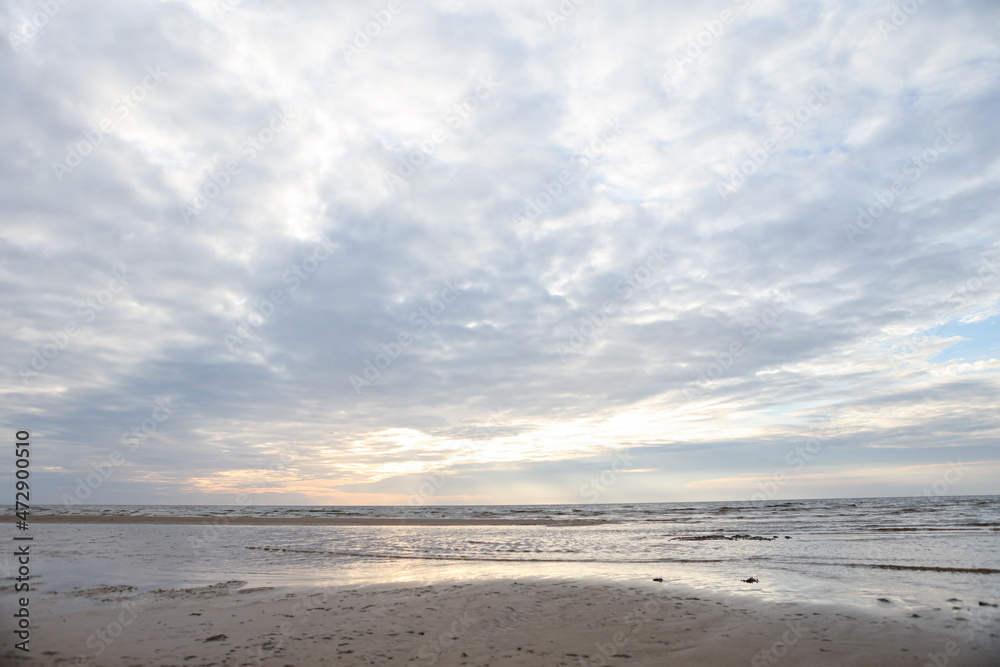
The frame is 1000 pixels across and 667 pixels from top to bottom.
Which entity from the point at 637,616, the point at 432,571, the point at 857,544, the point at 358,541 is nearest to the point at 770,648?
the point at 637,616

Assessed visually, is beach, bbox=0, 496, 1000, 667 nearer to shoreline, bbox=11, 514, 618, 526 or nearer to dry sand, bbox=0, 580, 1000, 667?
dry sand, bbox=0, 580, 1000, 667

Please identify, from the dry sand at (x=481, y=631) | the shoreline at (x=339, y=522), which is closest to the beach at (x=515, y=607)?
the dry sand at (x=481, y=631)

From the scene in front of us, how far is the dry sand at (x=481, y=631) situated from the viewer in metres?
8.11

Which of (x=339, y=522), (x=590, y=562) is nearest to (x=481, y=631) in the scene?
(x=590, y=562)

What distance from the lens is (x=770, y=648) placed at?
Answer: 8641mm

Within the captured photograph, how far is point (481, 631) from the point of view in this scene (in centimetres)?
966

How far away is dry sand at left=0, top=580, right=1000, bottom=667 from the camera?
26.6 ft

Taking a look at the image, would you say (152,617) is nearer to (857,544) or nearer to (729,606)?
(729,606)

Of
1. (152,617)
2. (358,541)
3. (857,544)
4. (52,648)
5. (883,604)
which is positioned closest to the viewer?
(52,648)

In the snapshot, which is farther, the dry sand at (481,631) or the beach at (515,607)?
the beach at (515,607)

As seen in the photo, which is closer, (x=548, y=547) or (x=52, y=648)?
(x=52, y=648)

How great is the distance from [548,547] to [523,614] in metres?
15.0

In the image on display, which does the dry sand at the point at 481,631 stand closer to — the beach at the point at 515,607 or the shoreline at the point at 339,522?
the beach at the point at 515,607

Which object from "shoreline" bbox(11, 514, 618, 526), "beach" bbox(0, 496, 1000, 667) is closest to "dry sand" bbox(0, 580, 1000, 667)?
"beach" bbox(0, 496, 1000, 667)
